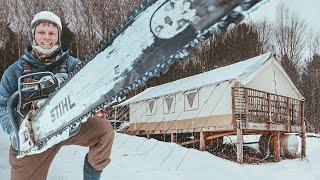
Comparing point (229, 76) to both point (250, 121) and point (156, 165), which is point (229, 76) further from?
point (156, 165)

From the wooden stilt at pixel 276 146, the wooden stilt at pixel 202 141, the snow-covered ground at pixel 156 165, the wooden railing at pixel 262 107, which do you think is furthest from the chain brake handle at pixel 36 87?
the wooden stilt at pixel 276 146

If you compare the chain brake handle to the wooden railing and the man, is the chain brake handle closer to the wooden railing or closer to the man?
the man

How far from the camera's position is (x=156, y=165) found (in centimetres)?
929

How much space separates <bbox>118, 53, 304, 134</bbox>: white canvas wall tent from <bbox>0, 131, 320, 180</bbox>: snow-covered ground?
6.59ft

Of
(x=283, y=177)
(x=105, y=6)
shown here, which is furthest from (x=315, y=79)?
(x=283, y=177)

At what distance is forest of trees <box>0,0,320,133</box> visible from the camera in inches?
870

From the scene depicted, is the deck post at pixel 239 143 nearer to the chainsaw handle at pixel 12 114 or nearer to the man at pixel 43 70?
the man at pixel 43 70

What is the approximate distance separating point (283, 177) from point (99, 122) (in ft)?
29.3

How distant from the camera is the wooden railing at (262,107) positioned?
48.2 feet

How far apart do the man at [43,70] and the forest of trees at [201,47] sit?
482 inches

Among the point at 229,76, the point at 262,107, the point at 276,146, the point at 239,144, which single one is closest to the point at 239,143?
the point at 239,144

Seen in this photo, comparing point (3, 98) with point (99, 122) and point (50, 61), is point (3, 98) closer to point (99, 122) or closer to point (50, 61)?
point (50, 61)

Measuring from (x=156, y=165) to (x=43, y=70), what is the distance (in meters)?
6.98

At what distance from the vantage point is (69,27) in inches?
956
